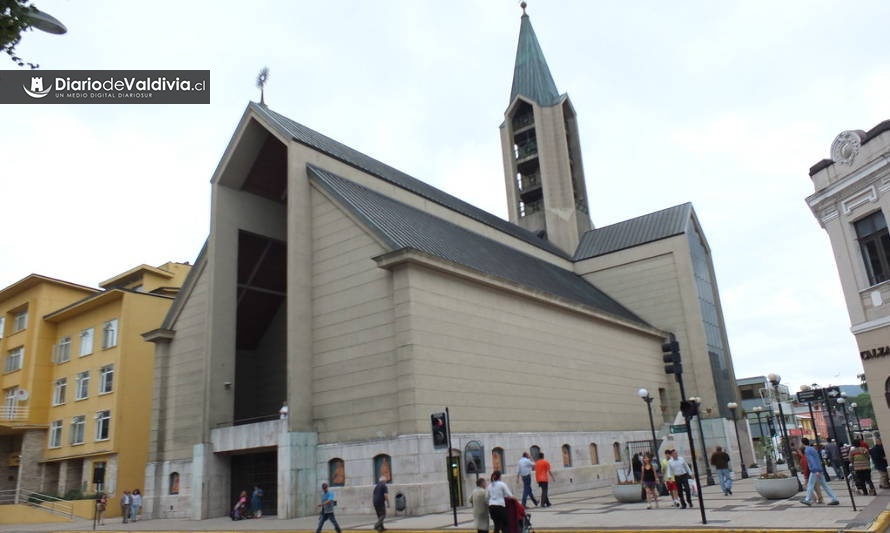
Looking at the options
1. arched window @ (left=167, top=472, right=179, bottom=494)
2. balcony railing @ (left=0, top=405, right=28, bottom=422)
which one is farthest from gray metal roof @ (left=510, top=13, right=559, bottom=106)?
balcony railing @ (left=0, top=405, right=28, bottom=422)

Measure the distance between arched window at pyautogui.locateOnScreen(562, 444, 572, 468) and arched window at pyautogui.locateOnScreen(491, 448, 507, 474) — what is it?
483 cm

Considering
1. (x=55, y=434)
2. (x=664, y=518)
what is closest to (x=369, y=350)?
(x=664, y=518)

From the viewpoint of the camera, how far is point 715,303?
157 feet

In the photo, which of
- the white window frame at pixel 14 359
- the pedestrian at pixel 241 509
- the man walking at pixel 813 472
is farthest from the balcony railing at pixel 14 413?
the man walking at pixel 813 472

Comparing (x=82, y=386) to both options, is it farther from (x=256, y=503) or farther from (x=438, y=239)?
(x=438, y=239)

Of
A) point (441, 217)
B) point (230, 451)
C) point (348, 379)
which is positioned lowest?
point (230, 451)

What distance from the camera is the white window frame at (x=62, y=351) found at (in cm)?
4306

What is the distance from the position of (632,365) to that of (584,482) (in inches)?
388

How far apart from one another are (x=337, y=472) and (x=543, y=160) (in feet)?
122

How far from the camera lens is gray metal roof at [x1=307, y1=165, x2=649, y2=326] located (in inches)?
1041

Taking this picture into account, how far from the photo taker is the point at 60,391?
139 feet

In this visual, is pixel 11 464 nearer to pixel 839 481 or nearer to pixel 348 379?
pixel 348 379

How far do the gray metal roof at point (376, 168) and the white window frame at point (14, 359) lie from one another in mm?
26489

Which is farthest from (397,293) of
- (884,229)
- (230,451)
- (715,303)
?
(715,303)
